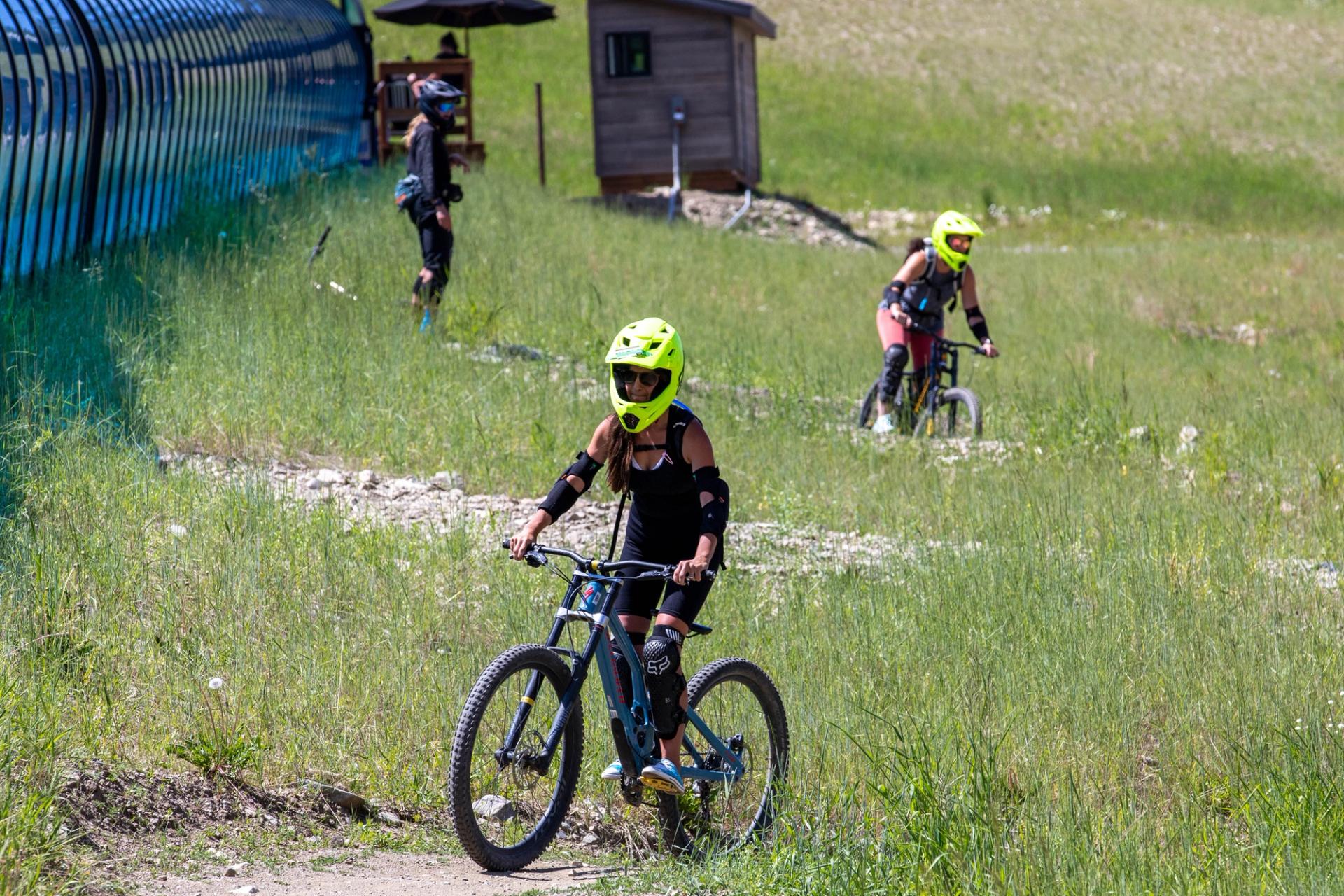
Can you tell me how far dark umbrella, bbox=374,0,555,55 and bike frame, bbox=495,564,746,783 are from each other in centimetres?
2510

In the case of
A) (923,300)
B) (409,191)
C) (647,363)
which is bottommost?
(647,363)

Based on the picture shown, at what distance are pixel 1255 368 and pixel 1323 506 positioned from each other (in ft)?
29.4

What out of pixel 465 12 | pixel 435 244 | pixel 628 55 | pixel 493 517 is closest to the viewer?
pixel 493 517

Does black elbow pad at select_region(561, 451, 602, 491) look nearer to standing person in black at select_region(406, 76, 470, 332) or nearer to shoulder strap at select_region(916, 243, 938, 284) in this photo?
shoulder strap at select_region(916, 243, 938, 284)

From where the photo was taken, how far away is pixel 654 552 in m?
5.97

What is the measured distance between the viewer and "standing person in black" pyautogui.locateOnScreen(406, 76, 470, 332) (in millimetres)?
13156

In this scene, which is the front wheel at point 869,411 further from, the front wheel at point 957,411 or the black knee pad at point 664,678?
the black knee pad at point 664,678

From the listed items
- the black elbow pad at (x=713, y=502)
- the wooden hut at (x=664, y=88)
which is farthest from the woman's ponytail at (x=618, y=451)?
the wooden hut at (x=664, y=88)

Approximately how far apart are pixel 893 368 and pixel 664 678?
7316 millimetres

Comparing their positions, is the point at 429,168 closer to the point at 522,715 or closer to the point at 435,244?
the point at 435,244

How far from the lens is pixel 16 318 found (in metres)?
10.8

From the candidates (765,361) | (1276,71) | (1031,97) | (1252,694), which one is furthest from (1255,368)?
(1276,71)

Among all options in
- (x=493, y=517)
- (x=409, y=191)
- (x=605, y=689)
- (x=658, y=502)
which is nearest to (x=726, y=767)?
(x=605, y=689)

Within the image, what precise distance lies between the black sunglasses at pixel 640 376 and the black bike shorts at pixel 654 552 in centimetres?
58
